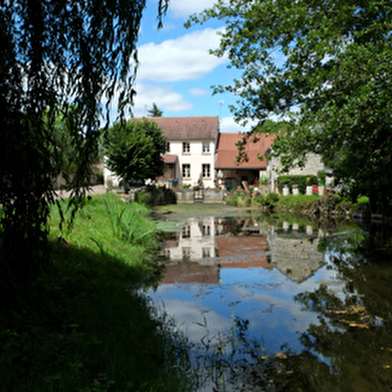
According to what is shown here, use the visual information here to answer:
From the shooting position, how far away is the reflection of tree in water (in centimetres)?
405

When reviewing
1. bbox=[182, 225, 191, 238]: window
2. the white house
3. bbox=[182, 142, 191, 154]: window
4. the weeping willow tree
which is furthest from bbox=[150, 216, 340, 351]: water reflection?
bbox=[182, 142, 191, 154]: window

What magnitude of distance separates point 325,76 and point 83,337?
7.93m

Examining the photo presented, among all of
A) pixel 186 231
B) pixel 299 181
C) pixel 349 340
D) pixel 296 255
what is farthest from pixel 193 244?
pixel 299 181

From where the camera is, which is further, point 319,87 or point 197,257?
point 197,257

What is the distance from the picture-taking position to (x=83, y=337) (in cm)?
416

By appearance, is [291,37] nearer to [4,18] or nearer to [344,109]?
[344,109]

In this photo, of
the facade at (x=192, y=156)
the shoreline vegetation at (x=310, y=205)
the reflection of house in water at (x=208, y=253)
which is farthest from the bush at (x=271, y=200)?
the facade at (x=192, y=156)

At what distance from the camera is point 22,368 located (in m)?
3.27

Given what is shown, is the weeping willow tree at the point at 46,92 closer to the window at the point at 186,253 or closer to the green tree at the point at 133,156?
the window at the point at 186,253

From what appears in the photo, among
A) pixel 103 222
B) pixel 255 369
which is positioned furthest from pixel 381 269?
pixel 103 222

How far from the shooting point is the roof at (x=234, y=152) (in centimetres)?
4200

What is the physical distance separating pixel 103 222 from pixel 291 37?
727cm

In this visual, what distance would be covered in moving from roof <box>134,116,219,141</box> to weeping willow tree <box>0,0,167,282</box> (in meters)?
41.1

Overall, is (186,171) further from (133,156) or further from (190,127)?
(133,156)
